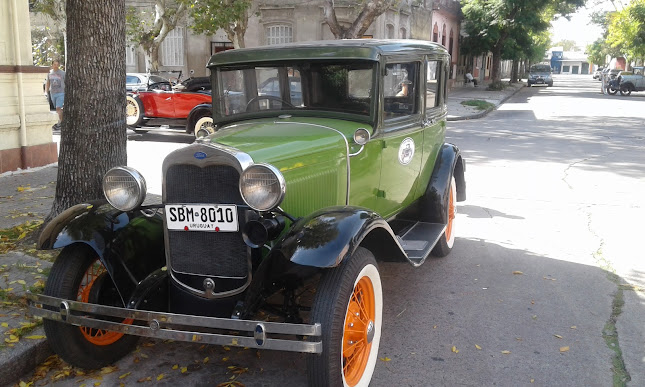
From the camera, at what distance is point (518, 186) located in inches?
346

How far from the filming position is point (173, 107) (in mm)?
14031

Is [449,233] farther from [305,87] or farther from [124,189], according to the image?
[124,189]

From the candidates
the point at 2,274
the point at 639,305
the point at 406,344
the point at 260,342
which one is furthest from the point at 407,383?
the point at 2,274

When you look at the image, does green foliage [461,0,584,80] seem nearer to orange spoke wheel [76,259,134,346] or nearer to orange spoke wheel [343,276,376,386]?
orange spoke wheel [343,276,376,386]

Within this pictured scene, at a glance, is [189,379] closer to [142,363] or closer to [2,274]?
[142,363]

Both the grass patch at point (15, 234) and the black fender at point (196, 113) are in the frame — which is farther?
the black fender at point (196, 113)

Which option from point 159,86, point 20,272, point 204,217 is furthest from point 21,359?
point 159,86

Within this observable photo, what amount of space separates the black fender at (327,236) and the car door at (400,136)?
107cm

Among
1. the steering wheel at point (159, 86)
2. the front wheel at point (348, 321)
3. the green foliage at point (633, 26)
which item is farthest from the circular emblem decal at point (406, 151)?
the green foliage at point (633, 26)

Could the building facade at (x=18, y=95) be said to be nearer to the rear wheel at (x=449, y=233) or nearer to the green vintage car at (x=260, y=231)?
the green vintage car at (x=260, y=231)

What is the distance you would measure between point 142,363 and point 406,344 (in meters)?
1.68

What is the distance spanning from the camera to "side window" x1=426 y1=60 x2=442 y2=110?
5.05 meters

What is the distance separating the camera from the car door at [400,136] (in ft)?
14.3

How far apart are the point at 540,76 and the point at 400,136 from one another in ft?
156
